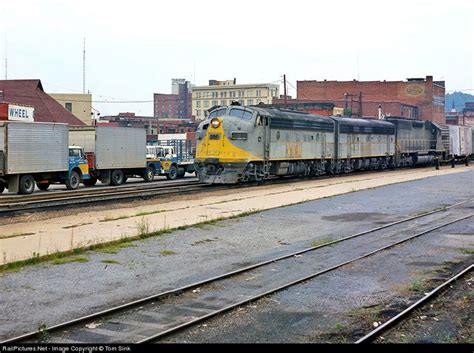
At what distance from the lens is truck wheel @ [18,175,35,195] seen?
26927 mm

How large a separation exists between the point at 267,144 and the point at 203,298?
19.8 m

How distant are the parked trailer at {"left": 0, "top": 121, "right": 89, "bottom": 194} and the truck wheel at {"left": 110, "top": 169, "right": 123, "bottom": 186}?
3.21 m

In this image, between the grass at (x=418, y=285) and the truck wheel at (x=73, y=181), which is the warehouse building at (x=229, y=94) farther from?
the grass at (x=418, y=285)

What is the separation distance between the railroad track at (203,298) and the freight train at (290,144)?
13.4 m

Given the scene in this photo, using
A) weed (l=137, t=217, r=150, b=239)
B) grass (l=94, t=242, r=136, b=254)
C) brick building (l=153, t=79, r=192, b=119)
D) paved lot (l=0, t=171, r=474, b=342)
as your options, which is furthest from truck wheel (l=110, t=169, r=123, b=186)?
brick building (l=153, t=79, r=192, b=119)

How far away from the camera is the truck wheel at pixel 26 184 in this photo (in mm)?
26927

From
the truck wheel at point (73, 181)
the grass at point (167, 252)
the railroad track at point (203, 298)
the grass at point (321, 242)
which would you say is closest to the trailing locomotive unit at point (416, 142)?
the truck wheel at point (73, 181)

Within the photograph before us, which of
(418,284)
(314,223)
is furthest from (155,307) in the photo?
(314,223)

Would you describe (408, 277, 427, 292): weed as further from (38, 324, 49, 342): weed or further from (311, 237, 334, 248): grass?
(38, 324, 49, 342): weed

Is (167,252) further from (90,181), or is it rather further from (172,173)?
(172,173)

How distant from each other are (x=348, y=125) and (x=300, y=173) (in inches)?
275
